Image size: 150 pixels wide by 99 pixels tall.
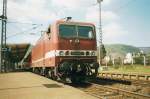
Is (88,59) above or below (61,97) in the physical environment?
above

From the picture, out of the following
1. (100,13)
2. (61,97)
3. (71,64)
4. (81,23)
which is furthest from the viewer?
(100,13)

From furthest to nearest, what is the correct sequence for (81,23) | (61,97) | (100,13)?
(100,13), (81,23), (61,97)

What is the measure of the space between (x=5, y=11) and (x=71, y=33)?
95.1 ft

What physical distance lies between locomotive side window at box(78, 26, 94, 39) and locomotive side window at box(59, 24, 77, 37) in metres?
0.36

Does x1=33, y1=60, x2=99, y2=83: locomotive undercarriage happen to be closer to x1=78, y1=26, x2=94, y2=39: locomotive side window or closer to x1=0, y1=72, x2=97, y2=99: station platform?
x1=0, y1=72, x2=97, y2=99: station platform

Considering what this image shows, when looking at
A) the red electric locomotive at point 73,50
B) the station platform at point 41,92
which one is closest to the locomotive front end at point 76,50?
the red electric locomotive at point 73,50

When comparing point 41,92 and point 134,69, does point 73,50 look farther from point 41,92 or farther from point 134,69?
point 134,69

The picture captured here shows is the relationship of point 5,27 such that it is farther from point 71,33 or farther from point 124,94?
point 124,94

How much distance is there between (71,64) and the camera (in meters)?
14.6

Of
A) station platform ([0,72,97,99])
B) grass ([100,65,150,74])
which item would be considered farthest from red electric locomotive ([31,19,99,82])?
grass ([100,65,150,74])

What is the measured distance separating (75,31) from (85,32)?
2.11 feet

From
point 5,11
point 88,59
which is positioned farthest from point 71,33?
point 5,11

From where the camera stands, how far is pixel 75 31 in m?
15.4

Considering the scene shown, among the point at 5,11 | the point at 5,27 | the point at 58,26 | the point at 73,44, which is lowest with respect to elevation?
the point at 73,44
